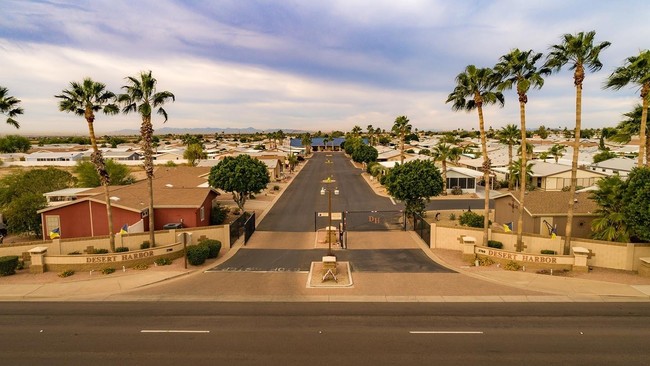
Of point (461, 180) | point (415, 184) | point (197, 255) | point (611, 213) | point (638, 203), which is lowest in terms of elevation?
point (197, 255)

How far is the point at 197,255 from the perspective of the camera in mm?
25094

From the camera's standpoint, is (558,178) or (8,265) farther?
(558,178)

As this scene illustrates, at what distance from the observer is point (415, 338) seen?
15023mm

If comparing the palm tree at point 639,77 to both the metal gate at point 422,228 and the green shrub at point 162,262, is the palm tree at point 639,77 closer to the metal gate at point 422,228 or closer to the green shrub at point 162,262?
Answer: the metal gate at point 422,228

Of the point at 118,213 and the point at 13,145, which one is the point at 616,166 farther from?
the point at 13,145

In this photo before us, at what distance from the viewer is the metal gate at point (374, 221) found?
36906 mm

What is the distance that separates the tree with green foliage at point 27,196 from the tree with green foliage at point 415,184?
3064 cm

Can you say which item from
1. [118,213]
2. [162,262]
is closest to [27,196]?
[118,213]

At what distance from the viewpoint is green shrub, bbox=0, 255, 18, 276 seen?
22.8 m

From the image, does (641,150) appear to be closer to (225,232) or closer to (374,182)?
(225,232)

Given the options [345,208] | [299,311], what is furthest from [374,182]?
[299,311]

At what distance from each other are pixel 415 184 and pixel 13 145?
167005 millimetres

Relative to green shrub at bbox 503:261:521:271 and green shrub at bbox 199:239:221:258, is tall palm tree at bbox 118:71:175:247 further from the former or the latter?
green shrub at bbox 503:261:521:271

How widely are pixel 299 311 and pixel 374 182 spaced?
180 feet
